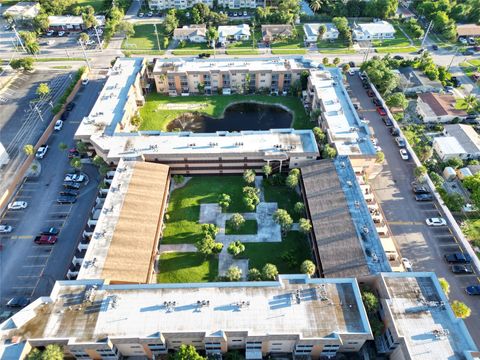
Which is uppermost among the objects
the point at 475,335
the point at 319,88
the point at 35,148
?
the point at 319,88

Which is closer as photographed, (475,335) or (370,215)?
(475,335)

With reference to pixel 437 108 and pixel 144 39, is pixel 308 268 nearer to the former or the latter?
pixel 437 108

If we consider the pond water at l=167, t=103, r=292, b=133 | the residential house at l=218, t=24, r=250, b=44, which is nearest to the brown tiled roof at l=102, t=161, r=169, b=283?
the pond water at l=167, t=103, r=292, b=133

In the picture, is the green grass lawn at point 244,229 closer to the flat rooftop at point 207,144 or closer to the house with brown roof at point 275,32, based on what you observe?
the flat rooftop at point 207,144

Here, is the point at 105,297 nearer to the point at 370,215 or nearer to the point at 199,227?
the point at 199,227

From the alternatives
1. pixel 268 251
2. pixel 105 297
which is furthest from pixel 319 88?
pixel 105 297

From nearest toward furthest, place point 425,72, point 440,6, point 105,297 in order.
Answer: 1. point 105,297
2. point 425,72
3. point 440,6

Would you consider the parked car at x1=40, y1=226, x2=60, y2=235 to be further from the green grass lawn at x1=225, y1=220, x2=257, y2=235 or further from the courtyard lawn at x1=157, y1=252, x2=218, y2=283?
the green grass lawn at x1=225, y1=220, x2=257, y2=235

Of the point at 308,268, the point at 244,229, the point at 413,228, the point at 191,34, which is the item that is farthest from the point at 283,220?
the point at 191,34
